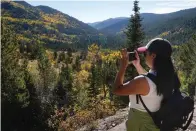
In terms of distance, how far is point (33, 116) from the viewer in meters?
34.7

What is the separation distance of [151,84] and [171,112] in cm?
42

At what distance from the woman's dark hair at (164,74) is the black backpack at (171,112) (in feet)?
0.26

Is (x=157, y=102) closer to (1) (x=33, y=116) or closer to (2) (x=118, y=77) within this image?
(2) (x=118, y=77)

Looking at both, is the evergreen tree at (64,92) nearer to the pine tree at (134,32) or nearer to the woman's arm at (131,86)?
the pine tree at (134,32)

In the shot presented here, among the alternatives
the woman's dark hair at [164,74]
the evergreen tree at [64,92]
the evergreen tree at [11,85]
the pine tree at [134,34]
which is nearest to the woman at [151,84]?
the woman's dark hair at [164,74]

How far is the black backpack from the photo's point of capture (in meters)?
3.84

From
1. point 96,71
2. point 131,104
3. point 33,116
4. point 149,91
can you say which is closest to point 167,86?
point 149,91

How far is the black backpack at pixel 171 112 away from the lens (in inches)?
151

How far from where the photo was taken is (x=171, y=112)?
12.6 feet

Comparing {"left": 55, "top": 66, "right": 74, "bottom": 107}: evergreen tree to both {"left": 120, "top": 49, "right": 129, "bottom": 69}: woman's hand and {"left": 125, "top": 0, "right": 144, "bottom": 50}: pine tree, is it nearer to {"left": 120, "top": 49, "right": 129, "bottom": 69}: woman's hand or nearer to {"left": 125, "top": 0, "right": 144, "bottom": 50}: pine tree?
{"left": 125, "top": 0, "right": 144, "bottom": 50}: pine tree

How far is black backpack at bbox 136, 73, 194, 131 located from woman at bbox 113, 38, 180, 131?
0.06 m

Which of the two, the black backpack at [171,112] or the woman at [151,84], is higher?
the woman at [151,84]

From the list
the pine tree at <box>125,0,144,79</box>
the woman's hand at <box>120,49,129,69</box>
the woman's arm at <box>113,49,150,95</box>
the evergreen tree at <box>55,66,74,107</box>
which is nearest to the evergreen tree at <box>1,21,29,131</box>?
the pine tree at <box>125,0,144,79</box>

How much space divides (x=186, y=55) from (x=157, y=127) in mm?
64511
